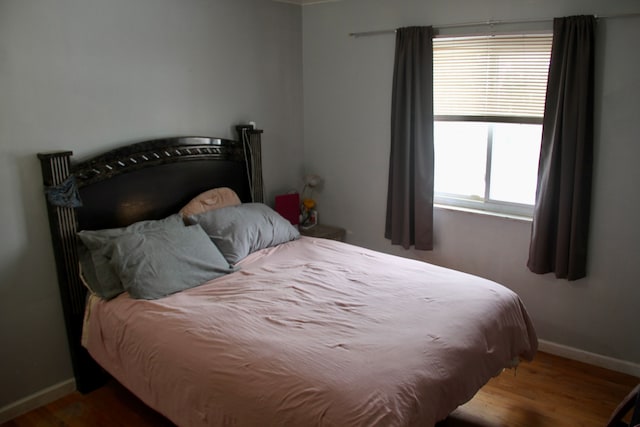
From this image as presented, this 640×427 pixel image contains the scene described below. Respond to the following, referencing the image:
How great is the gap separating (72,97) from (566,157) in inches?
113

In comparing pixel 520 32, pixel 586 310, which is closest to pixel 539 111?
pixel 520 32

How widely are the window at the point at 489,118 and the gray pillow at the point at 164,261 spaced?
1821 mm

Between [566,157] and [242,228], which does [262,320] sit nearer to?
[242,228]

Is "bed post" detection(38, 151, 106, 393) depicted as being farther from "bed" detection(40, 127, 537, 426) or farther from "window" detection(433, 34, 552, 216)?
"window" detection(433, 34, 552, 216)

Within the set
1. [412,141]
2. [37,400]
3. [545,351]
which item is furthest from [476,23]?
[37,400]

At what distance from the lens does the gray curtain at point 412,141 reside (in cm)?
350

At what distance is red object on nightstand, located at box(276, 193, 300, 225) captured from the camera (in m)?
3.97

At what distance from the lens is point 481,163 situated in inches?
139

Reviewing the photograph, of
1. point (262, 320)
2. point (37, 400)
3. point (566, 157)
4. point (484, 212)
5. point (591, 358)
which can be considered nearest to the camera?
point (262, 320)

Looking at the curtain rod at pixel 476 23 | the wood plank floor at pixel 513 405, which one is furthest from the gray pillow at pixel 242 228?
the curtain rod at pixel 476 23

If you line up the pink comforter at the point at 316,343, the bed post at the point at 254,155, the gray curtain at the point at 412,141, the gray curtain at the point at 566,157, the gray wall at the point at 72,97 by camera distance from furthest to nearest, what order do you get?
1. the bed post at the point at 254,155
2. the gray curtain at the point at 412,141
3. the gray curtain at the point at 566,157
4. the gray wall at the point at 72,97
5. the pink comforter at the point at 316,343

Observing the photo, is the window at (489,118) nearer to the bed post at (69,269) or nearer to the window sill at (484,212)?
the window sill at (484,212)

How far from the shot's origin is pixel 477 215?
A: 11.5ft

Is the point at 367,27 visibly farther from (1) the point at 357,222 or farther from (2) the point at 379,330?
(2) the point at 379,330
